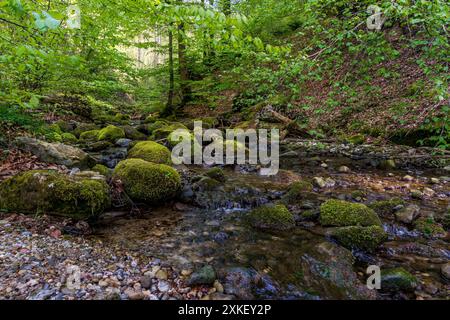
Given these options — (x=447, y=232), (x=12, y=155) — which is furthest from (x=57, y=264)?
(x=447, y=232)

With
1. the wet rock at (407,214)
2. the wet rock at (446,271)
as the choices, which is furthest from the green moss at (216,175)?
the wet rock at (446,271)

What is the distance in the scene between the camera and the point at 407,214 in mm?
4113

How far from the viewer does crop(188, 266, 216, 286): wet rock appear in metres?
2.70

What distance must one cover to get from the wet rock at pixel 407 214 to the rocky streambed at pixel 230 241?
0.06 feet

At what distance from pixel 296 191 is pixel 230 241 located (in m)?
2.15

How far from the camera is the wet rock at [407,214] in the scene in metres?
4.07

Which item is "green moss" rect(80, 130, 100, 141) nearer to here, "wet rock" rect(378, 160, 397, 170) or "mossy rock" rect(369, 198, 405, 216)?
"mossy rock" rect(369, 198, 405, 216)

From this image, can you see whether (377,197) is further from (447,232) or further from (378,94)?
(378,94)

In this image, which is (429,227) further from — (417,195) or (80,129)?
(80,129)

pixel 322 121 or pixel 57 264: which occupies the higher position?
pixel 322 121

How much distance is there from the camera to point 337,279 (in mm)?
2873

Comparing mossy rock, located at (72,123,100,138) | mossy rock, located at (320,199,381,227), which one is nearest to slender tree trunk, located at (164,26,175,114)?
mossy rock, located at (72,123,100,138)

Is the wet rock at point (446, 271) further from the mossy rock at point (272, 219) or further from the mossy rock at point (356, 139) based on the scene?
the mossy rock at point (356, 139)
